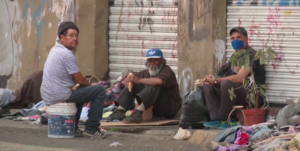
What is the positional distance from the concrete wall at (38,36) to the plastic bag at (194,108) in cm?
301

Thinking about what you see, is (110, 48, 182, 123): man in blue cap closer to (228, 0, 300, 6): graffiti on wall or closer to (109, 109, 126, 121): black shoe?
(109, 109, 126, 121): black shoe

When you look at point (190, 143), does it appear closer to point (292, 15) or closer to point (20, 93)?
point (292, 15)

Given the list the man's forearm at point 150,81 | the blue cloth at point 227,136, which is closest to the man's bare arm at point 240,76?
the man's forearm at point 150,81

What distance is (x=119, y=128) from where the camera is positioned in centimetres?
944

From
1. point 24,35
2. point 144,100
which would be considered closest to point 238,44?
point 144,100

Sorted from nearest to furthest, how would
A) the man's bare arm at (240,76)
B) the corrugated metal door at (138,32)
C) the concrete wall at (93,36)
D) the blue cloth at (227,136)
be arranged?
the blue cloth at (227,136)
the man's bare arm at (240,76)
the corrugated metal door at (138,32)
the concrete wall at (93,36)

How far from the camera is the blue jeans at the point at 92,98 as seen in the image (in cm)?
842

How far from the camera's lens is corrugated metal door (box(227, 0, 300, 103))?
9.17 meters

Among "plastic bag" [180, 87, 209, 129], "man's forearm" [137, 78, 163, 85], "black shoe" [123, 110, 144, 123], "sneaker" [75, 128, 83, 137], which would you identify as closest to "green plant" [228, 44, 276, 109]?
"plastic bag" [180, 87, 209, 129]

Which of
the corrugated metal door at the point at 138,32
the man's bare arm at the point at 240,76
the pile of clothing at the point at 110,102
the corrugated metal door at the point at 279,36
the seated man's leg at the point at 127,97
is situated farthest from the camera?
the corrugated metal door at the point at 138,32

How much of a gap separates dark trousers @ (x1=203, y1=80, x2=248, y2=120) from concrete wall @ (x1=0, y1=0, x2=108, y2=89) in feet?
10.4

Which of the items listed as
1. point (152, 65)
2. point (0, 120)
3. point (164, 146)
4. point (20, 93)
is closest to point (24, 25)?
point (20, 93)

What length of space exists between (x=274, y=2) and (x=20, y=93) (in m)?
4.50

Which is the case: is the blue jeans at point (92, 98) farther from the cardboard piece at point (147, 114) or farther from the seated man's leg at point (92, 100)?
the cardboard piece at point (147, 114)
